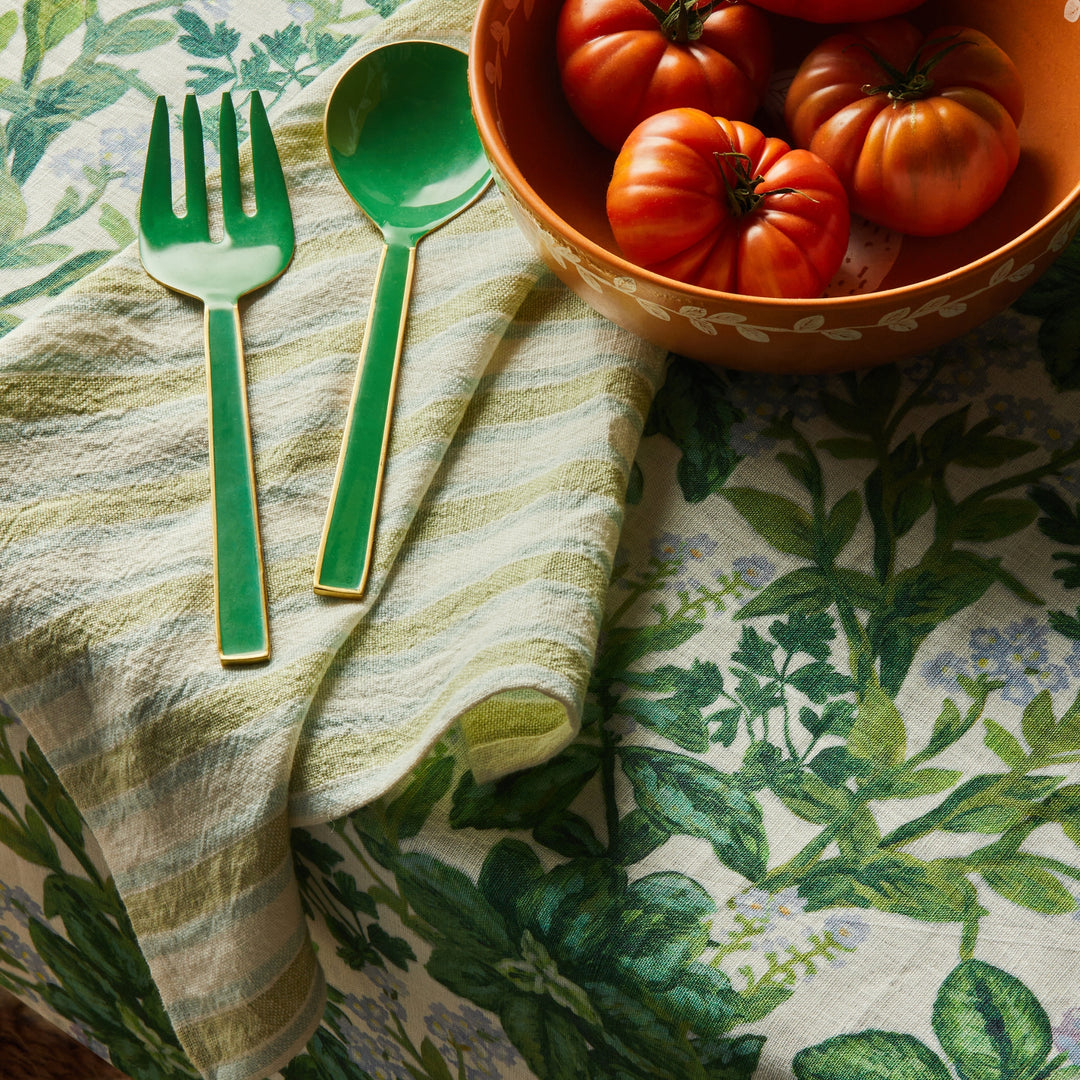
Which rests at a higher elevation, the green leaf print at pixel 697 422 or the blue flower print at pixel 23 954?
the green leaf print at pixel 697 422

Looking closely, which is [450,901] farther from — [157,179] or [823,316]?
[157,179]

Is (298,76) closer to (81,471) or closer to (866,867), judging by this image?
(81,471)

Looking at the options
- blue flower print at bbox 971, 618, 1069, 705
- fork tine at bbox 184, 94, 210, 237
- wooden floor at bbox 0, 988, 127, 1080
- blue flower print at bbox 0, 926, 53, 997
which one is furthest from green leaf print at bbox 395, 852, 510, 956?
wooden floor at bbox 0, 988, 127, 1080

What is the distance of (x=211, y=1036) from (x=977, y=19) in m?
0.59

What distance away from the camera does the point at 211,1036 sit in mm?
426

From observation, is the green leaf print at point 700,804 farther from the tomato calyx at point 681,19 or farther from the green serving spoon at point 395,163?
the tomato calyx at point 681,19

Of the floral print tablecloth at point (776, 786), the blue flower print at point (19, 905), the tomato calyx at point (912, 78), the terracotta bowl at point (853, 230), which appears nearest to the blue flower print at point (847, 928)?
the floral print tablecloth at point (776, 786)

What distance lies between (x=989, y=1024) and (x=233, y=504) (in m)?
0.36

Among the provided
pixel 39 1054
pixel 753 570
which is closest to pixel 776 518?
pixel 753 570

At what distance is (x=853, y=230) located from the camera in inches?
19.8

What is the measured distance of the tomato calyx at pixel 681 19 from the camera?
493mm

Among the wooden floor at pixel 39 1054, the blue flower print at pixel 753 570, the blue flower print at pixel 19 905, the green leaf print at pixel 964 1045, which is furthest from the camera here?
the wooden floor at pixel 39 1054

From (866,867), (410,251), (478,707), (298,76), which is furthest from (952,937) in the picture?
(298,76)

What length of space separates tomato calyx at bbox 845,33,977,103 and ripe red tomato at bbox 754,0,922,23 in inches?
0.9
